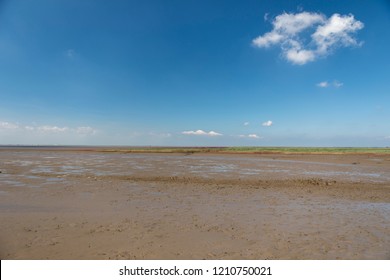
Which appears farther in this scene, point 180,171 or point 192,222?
point 180,171

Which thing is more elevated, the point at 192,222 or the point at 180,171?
the point at 180,171

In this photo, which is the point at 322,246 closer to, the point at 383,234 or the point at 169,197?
the point at 383,234

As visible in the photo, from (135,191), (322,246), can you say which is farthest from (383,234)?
(135,191)

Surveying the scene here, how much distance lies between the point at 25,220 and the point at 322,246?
365 inches

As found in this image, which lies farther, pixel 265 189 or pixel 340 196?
pixel 265 189

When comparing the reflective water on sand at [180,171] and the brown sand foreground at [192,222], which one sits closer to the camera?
the brown sand foreground at [192,222]

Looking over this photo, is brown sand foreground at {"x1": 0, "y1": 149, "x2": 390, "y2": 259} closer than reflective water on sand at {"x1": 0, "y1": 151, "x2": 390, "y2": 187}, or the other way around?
brown sand foreground at {"x1": 0, "y1": 149, "x2": 390, "y2": 259}

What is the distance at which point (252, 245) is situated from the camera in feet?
20.6

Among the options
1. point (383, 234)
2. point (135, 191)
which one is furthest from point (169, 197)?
point (383, 234)

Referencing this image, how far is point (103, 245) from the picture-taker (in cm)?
618

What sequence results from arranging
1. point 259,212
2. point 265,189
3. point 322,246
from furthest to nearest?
1. point 265,189
2. point 259,212
3. point 322,246

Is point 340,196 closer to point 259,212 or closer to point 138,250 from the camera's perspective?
point 259,212
